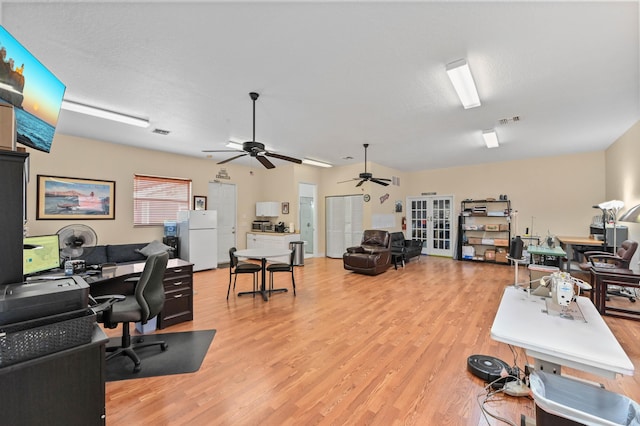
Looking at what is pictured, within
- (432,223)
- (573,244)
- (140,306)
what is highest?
(432,223)

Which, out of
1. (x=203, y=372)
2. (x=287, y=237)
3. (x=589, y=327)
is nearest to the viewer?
(x=589, y=327)

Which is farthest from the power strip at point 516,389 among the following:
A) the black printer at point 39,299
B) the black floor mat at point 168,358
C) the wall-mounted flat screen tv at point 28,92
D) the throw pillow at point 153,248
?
the throw pillow at point 153,248

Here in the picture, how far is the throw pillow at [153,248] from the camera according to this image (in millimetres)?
5582

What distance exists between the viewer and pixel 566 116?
13.7 ft

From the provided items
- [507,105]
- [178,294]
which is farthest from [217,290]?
[507,105]

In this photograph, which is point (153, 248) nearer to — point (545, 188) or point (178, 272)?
point (178, 272)

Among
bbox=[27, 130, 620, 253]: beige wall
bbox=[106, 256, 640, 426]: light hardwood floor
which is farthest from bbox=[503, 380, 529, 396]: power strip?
bbox=[27, 130, 620, 253]: beige wall

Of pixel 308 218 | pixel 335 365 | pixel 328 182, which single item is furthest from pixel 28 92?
pixel 328 182

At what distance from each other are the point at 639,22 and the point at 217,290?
593 cm

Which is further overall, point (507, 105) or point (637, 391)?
point (507, 105)

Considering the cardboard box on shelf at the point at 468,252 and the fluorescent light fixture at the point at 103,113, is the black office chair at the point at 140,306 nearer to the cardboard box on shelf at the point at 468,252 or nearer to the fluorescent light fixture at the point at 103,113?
the fluorescent light fixture at the point at 103,113

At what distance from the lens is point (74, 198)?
16.8ft

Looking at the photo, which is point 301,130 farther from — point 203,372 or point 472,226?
point 472,226

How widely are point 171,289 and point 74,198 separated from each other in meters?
3.56
